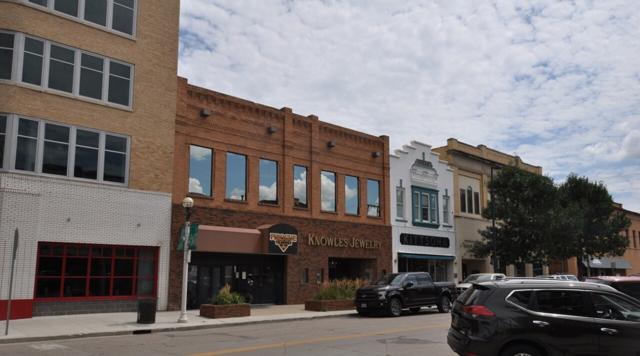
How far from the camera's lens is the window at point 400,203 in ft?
117

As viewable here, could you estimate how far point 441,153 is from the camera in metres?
41.9

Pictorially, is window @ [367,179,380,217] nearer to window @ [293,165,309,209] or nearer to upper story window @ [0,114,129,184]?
window @ [293,165,309,209]

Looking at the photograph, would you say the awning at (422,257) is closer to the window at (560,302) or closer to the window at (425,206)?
the window at (425,206)

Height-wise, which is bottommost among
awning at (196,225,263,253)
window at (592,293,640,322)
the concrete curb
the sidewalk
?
the concrete curb

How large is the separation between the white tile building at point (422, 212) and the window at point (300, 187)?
7.13m

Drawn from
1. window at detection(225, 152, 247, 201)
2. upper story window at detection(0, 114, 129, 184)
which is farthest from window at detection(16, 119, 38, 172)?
window at detection(225, 152, 247, 201)

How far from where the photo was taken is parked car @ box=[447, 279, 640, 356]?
8.91 meters

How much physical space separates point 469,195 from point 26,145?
30.7 metres

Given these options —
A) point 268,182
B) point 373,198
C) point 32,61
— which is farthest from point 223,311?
point 373,198

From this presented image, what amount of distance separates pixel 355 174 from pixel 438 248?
868 cm

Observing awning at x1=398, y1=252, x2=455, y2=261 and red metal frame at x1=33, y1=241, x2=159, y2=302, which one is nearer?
red metal frame at x1=33, y1=241, x2=159, y2=302

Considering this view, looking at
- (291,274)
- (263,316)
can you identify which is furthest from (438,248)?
(263,316)

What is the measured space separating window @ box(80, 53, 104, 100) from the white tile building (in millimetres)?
18685

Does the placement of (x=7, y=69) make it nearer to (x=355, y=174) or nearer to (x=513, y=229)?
(x=355, y=174)
